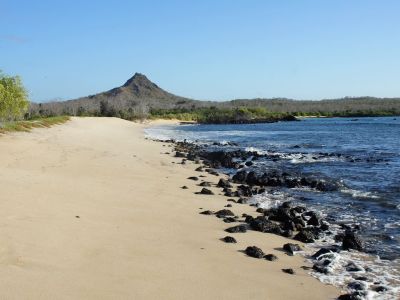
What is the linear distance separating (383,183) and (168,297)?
16.2m

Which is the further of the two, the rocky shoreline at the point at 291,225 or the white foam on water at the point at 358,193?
the white foam on water at the point at 358,193

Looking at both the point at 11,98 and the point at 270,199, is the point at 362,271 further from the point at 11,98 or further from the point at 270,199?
the point at 11,98

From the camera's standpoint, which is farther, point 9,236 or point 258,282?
point 9,236

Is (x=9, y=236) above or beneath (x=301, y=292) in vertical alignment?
above

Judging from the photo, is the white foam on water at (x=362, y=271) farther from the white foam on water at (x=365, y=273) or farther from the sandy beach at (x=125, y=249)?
the sandy beach at (x=125, y=249)

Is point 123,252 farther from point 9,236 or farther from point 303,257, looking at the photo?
point 303,257

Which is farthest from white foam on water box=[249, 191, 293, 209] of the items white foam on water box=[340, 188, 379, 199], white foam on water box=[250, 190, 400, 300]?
white foam on water box=[250, 190, 400, 300]

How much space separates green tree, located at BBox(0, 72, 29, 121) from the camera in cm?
4772

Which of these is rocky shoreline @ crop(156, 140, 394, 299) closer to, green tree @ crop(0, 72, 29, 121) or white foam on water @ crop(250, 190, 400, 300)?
white foam on water @ crop(250, 190, 400, 300)

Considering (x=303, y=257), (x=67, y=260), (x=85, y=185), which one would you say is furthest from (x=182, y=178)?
(x=67, y=260)

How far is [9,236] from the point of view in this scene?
840 cm

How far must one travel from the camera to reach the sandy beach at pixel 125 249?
6879 millimetres

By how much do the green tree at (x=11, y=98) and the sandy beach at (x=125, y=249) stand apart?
3524cm

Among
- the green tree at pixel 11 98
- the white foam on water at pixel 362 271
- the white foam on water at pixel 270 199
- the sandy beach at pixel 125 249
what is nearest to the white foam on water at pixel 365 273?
the white foam on water at pixel 362 271
